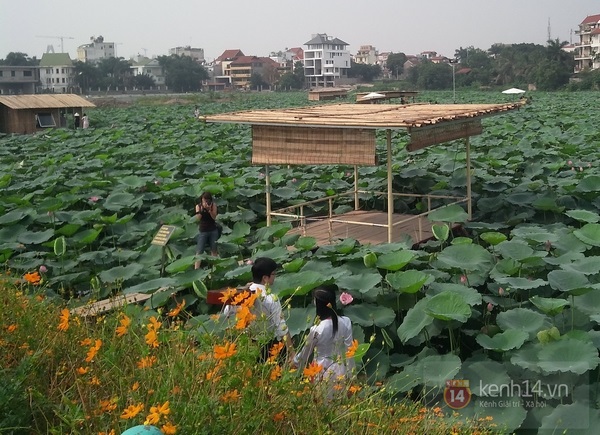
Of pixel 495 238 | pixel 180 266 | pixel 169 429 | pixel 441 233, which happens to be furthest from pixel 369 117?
pixel 169 429

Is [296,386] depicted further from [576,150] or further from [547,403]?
[576,150]

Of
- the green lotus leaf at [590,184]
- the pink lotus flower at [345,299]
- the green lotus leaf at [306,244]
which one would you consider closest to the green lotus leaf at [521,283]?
the pink lotus flower at [345,299]

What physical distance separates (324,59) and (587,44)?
33.9 meters

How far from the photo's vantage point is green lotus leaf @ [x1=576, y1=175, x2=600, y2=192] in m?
7.60

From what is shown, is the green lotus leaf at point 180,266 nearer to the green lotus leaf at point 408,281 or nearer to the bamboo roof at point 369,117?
the green lotus leaf at point 408,281

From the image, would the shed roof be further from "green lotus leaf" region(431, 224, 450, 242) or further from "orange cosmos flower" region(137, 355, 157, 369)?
"orange cosmos flower" region(137, 355, 157, 369)

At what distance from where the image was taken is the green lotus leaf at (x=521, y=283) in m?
4.40

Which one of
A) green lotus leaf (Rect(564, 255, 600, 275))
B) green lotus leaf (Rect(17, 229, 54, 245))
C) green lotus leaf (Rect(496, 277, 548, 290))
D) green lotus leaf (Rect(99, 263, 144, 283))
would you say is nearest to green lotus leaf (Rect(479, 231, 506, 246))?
green lotus leaf (Rect(564, 255, 600, 275))

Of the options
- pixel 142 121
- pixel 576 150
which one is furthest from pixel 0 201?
pixel 142 121

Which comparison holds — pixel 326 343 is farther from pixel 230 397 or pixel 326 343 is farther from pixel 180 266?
pixel 180 266

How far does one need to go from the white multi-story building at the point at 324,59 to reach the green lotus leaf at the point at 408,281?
84.1 meters

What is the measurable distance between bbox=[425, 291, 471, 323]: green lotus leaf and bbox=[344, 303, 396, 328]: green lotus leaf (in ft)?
0.94

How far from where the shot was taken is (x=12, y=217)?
7367 mm

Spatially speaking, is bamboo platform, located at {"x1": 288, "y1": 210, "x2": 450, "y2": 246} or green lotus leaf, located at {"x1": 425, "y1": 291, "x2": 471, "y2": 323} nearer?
green lotus leaf, located at {"x1": 425, "y1": 291, "x2": 471, "y2": 323}
